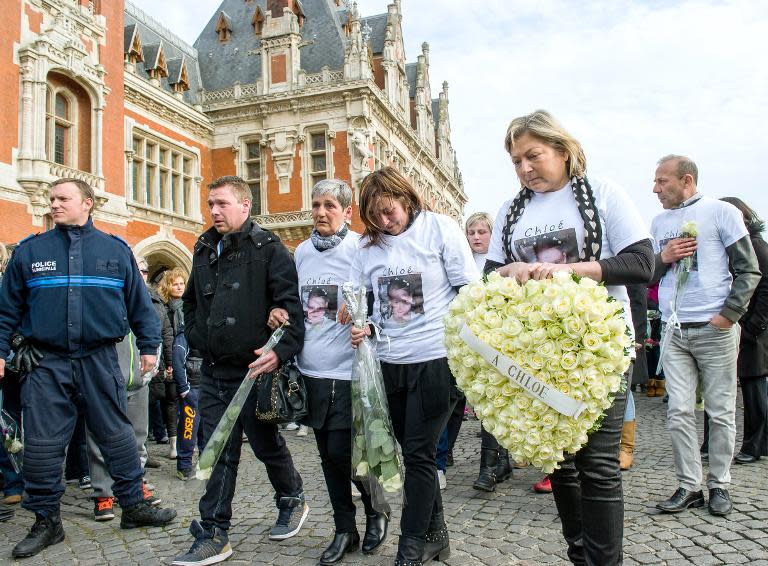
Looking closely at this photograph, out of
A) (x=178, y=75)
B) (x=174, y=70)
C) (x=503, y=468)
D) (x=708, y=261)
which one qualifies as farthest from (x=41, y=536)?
(x=174, y=70)

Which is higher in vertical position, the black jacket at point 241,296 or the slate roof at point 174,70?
the slate roof at point 174,70

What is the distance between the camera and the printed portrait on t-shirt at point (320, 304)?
143 inches

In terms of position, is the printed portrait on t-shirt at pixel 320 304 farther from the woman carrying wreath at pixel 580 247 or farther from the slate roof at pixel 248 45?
the slate roof at pixel 248 45

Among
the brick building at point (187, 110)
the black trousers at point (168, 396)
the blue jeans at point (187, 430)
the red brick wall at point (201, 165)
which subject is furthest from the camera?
the red brick wall at point (201, 165)

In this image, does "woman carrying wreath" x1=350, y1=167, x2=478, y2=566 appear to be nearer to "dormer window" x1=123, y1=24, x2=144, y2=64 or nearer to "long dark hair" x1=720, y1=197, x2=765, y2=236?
"long dark hair" x1=720, y1=197, x2=765, y2=236

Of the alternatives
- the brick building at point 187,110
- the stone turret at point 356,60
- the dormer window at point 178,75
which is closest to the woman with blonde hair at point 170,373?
the brick building at point 187,110

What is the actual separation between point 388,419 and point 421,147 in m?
28.3

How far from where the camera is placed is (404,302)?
3203 mm

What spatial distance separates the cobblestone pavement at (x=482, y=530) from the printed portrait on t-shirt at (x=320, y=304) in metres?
1.10

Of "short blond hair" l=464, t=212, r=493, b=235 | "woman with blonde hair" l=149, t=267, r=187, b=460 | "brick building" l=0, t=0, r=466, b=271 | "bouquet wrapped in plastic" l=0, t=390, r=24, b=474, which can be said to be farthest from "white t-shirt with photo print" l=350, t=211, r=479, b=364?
"brick building" l=0, t=0, r=466, b=271

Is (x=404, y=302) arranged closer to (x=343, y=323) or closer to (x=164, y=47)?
(x=343, y=323)

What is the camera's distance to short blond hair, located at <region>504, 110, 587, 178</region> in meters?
2.44

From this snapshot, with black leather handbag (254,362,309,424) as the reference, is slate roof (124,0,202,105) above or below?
above

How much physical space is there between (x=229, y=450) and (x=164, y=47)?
23839 mm
